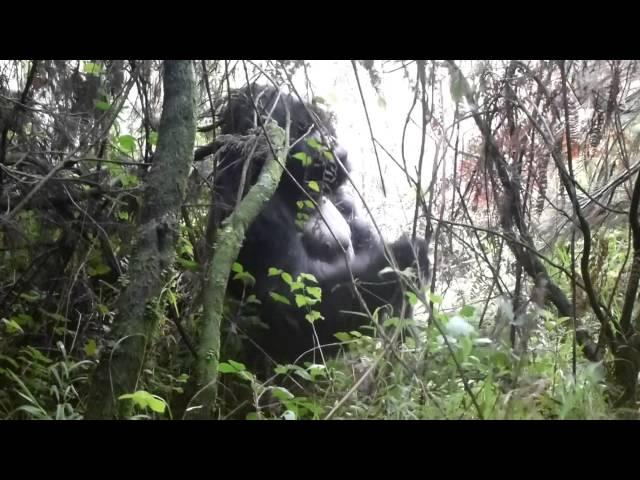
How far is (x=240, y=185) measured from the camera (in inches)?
72.3

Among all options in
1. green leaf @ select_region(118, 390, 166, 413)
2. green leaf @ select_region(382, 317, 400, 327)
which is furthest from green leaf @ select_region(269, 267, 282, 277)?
green leaf @ select_region(118, 390, 166, 413)

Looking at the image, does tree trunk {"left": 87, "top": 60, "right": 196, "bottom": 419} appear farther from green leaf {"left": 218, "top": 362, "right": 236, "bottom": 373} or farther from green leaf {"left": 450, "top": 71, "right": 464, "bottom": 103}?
green leaf {"left": 450, "top": 71, "right": 464, "bottom": 103}

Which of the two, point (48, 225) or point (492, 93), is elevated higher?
point (492, 93)

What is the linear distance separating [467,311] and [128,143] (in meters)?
1.08

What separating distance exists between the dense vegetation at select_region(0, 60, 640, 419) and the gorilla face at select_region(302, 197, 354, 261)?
16 centimetres

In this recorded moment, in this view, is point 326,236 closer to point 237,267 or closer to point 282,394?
point 237,267

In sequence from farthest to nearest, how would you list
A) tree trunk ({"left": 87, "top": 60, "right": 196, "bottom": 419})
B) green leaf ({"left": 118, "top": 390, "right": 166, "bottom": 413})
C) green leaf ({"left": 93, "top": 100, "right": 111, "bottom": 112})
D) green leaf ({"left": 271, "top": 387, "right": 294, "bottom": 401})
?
green leaf ({"left": 93, "top": 100, "right": 111, "bottom": 112}), green leaf ({"left": 271, "top": 387, "right": 294, "bottom": 401}), tree trunk ({"left": 87, "top": 60, "right": 196, "bottom": 419}), green leaf ({"left": 118, "top": 390, "right": 166, "bottom": 413})

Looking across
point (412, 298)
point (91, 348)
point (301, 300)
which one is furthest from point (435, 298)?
point (91, 348)

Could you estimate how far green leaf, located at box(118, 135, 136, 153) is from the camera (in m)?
1.79

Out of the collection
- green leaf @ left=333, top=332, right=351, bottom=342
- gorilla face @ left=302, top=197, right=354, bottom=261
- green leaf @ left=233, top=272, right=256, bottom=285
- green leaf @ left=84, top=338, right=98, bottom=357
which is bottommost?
green leaf @ left=84, top=338, right=98, bottom=357

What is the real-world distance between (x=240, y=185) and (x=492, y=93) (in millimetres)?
783

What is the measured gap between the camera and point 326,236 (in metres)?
2.01
